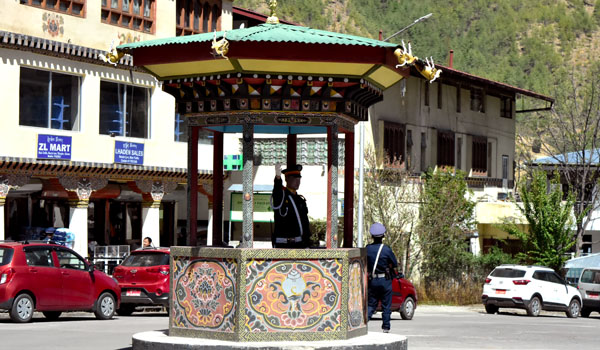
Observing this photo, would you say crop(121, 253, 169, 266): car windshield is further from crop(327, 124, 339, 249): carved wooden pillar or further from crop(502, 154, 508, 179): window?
crop(502, 154, 508, 179): window

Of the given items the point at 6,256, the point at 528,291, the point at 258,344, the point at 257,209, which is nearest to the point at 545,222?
the point at 528,291

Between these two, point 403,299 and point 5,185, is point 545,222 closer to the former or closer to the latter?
point 403,299

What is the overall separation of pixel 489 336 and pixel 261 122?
946 cm

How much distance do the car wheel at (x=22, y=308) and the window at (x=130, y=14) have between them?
618 inches

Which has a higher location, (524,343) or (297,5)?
(297,5)

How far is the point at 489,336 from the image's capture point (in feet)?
71.9

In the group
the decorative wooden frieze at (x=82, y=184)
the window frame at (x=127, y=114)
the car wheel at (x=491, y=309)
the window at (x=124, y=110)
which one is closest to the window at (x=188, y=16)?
the window frame at (x=127, y=114)

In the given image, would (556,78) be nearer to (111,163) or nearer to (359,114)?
(111,163)

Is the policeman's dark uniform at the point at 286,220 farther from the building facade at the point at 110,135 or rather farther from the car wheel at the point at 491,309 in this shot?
the car wheel at the point at 491,309

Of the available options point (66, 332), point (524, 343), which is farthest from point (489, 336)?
point (66, 332)

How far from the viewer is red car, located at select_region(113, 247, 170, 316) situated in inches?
1013

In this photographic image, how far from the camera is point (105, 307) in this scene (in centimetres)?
2411

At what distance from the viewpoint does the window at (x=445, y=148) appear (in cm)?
4950

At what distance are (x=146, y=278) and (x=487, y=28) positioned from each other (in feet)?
470
